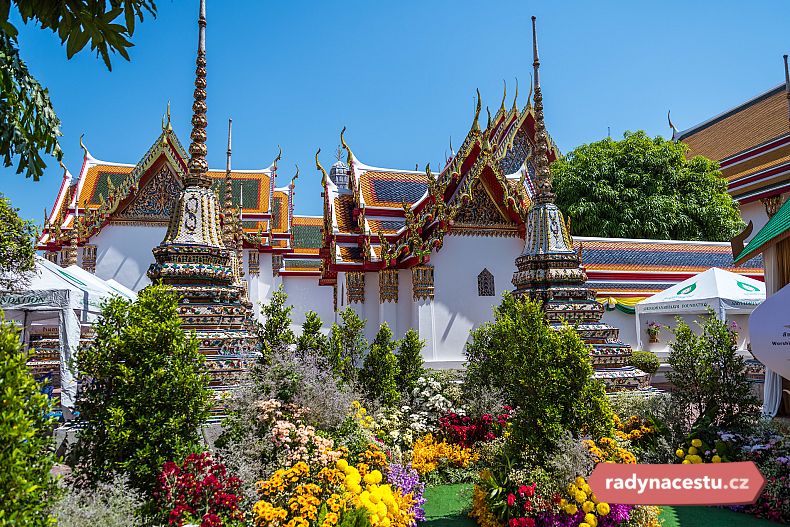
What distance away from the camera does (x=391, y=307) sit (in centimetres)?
1260

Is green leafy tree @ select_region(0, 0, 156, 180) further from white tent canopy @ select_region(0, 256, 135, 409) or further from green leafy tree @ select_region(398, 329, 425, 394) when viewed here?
green leafy tree @ select_region(398, 329, 425, 394)

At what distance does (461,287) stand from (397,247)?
164 cm

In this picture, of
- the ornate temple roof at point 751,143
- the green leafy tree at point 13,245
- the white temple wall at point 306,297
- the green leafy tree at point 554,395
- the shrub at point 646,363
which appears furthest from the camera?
the white temple wall at point 306,297

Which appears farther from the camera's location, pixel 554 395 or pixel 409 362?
pixel 409 362

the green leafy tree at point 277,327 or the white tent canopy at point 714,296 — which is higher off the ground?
the white tent canopy at point 714,296

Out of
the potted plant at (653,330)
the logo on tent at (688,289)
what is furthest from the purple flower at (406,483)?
the potted plant at (653,330)

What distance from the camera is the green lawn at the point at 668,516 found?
488 centimetres

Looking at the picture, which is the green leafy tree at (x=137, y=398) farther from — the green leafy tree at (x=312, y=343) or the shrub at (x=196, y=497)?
the green leafy tree at (x=312, y=343)

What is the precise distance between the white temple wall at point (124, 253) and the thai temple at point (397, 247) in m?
0.05

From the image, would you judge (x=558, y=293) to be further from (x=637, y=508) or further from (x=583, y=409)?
(x=637, y=508)

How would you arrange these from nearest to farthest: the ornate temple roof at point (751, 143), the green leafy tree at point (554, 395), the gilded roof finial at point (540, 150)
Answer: the green leafy tree at point (554, 395) → the gilded roof finial at point (540, 150) → the ornate temple roof at point (751, 143)

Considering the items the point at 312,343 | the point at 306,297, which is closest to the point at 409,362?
the point at 312,343

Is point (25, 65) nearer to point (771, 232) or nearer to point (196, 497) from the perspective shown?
point (196, 497)

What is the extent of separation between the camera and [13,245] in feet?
21.7
